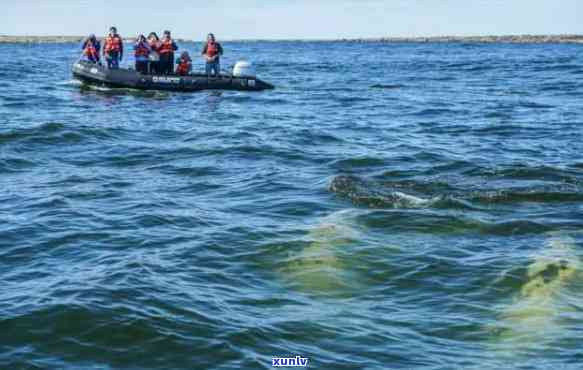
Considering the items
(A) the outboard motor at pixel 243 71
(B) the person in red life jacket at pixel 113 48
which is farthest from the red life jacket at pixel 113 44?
(A) the outboard motor at pixel 243 71

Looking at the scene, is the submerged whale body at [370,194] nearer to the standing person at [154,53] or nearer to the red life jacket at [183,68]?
the standing person at [154,53]

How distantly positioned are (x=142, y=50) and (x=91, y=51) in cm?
291

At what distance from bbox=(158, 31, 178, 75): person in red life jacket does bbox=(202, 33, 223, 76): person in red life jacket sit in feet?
4.08

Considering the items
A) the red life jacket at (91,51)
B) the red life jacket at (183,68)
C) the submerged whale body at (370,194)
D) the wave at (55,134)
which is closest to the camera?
the submerged whale body at (370,194)

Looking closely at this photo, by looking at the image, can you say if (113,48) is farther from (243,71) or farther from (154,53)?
(243,71)

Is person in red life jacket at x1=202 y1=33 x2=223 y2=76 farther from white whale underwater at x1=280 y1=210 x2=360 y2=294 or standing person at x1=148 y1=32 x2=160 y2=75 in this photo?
white whale underwater at x1=280 y1=210 x2=360 y2=294

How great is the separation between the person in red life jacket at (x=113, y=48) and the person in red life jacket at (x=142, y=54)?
629mm

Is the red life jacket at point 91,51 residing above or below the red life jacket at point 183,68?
above

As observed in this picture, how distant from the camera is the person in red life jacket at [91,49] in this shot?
3272 centimetres

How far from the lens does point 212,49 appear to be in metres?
31.9

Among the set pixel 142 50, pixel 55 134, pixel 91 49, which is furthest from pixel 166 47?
pixel 55 134

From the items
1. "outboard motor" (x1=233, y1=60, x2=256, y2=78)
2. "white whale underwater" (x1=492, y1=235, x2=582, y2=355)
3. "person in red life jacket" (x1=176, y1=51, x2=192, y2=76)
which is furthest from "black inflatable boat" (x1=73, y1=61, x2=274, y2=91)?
"white whale underwater" (x1=492, y1=235, x2=582, y2=355)

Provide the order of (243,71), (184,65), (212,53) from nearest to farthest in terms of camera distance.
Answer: (212,53) → (184,65) → (243,71)

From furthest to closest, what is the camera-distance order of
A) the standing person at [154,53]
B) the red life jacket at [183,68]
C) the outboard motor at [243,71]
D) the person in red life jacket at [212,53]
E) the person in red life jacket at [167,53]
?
the outboard motor at [243,71] → the red life jacket at [183,68] → the person in red life jacket at [212,53] → the standing person at [154,53] → the person in red life jacket at [167,53]
